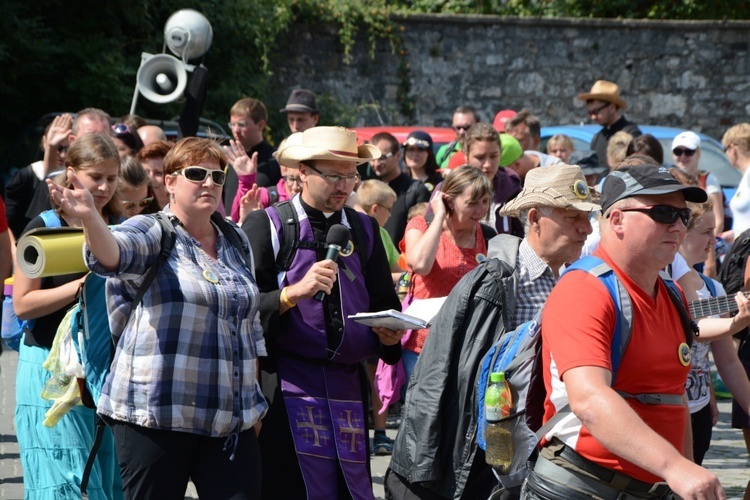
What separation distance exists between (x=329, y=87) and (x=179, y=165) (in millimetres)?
14604

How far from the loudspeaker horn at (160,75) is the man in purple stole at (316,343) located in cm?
562

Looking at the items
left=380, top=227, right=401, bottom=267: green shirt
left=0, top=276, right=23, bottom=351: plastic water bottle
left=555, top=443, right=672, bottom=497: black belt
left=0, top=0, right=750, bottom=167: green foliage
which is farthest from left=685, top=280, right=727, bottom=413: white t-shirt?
left=0, top=0, right=750, bottom=167: green foliage

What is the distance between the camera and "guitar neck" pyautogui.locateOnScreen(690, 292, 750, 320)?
544 cm

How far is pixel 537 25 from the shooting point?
20.1 metres

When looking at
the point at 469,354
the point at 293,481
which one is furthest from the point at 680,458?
the point at 293,481

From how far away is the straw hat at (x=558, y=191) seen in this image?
4926 mm

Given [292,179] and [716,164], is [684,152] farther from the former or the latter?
[716,164]

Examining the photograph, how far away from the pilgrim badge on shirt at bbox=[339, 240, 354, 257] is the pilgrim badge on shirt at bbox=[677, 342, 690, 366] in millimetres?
1904

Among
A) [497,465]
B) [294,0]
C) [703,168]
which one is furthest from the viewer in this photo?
[294,0]

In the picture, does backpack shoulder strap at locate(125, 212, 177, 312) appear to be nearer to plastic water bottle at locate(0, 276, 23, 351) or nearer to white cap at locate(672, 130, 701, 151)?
plastic water bottle at locate(0, 276, 23, 351)

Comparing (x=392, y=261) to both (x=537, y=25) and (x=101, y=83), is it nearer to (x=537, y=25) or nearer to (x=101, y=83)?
(x=101, y=83)

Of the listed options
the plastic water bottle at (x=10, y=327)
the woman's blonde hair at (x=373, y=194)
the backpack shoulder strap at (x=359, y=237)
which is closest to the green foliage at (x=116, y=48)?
the woman's blonde hair at (x=373, y=194)

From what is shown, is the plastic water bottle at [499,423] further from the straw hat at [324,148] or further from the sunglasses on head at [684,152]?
the sunglasses on head at [684,152]

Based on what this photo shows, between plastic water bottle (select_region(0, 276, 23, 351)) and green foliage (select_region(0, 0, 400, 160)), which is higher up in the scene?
green foliage (select_region(0, 0, 400, 160))
